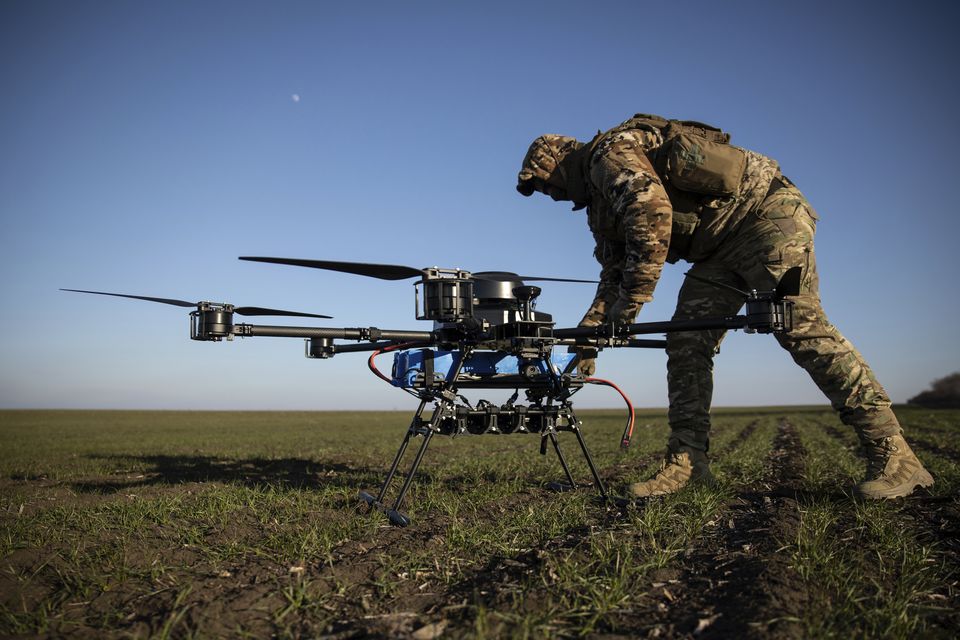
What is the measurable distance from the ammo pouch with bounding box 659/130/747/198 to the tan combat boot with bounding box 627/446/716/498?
2440 mm

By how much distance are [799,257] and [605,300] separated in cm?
187

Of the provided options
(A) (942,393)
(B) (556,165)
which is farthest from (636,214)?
A: (A) (942,393)

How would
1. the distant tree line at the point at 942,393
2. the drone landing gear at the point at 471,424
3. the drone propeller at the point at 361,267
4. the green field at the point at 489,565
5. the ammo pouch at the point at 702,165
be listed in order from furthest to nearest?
the distant tree line at the point at 942,393, the ammo pouch at the point at 702,165, the drone landing gear at the point at 471,424, the drone propeller at the point at 361,267, the green field at the point at 489,565

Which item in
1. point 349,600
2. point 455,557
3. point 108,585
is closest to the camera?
point 349,600

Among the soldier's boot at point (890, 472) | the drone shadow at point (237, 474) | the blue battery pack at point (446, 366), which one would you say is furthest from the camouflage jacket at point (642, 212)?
the drone shadow at point (237, 474)

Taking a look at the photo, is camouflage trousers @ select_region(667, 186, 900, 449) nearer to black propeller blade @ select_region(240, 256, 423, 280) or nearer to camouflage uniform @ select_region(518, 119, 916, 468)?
camouflage uniform @ select_region(518, 119, 916, 468)

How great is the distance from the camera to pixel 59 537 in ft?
14.1

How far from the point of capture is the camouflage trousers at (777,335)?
16.7 ft

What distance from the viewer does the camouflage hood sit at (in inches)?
230

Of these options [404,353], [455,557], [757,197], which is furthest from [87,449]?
[757,197]

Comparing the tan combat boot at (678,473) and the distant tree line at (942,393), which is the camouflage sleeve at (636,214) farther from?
the distant tree line at (942,393)

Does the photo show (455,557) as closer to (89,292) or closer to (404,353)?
(404,353)

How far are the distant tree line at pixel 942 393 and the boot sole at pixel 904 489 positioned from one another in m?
85.7

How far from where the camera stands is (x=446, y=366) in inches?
194
